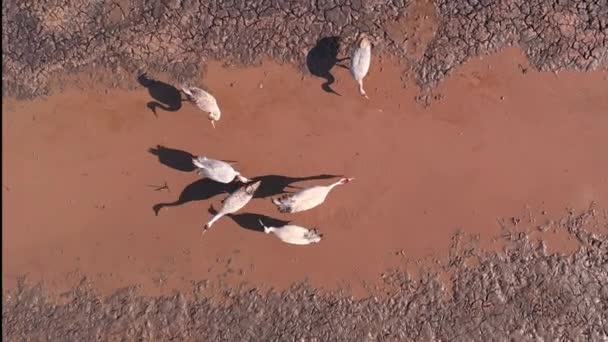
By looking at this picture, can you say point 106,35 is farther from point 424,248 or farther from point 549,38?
→ point 549,38

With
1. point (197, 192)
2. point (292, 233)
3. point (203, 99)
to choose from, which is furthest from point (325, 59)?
point (197, 192)

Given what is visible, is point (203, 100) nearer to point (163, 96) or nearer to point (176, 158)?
point (163, 96)

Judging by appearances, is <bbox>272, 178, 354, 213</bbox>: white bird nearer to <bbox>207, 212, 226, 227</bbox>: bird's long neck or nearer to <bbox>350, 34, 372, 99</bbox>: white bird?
Result: <bbox>207, 212, 226, 227</bbox>: bird's long neck

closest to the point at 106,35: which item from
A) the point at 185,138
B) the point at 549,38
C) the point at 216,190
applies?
the point at 185,138

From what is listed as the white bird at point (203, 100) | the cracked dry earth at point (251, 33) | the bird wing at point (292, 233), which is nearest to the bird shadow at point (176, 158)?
the white bird at point (203, 100)

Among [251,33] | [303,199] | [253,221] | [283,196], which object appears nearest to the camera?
[303,199]

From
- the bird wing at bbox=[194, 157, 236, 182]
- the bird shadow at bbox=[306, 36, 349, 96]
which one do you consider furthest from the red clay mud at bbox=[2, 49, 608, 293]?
the bird wing at bbox=[194, 157, 236, 182]

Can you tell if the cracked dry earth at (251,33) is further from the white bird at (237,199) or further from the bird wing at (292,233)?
the bird wing at (292,233)
